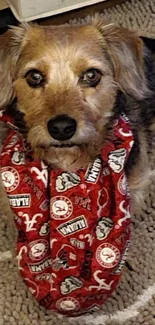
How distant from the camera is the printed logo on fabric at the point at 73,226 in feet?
5.71

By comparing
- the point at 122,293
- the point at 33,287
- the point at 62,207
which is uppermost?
the point at 62,207

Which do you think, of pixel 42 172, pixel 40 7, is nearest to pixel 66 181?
pixel 42 172

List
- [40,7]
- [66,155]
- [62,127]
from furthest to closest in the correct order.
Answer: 1. [40,7]
2. [66,155]
3. [62,127]

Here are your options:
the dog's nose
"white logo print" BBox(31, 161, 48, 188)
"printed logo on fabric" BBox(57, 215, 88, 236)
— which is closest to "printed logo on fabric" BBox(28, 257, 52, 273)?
"printed logo on fabric" BBox(57, 215, 88, 236)

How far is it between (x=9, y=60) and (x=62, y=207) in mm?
380

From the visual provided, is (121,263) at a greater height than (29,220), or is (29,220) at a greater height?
(29,220)

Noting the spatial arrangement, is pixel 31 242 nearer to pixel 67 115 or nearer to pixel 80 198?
pixel 80 198

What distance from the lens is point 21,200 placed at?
175 centimetres

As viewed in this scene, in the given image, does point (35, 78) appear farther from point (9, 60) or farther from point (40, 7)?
point (40, 7)

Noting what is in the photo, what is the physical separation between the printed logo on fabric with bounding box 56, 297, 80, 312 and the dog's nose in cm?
45

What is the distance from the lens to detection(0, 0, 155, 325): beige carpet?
184 cm

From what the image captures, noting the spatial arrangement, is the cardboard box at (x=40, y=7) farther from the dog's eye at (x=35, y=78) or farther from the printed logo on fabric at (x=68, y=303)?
the printed logo on fabric at (x=68, y=303)

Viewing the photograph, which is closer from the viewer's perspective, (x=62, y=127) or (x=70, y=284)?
(x=62, y=127)

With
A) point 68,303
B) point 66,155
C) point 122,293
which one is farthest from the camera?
point 122,293
